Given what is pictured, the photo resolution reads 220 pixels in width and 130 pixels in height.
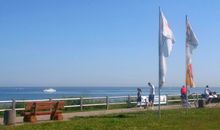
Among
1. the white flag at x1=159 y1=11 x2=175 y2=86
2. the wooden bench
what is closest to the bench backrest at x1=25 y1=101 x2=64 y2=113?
the wooden bench

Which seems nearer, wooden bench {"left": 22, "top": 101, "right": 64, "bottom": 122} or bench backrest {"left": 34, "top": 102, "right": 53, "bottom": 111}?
wooden bench {"left": 22, "top": 101, "right": 64, "bottom": 122}

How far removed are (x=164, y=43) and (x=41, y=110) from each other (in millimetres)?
6673

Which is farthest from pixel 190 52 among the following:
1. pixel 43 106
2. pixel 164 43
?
pixel 43 106

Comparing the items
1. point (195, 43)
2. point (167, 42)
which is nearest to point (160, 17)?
point (167, 42)

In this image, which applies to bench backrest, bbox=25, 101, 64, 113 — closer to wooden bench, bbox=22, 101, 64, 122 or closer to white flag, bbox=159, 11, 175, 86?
wooden bench, bbox=22, 101, 64, 122

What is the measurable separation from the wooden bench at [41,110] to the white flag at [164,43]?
16.6 feet

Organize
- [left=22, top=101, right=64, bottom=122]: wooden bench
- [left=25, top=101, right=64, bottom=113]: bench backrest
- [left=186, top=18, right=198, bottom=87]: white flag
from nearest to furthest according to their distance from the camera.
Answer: [left=22, top=101, right=64, bottom=122]: wooden bench
[left=25, top=101, right=64, bottom=113]: bench backrest
[left=186, top=18, right=198, bottom=87]: white flag

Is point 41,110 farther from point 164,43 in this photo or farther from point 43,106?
point 164,43

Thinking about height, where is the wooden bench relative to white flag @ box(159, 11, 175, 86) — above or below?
below

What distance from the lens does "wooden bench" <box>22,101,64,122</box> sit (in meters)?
23.7

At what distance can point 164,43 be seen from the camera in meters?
25.8

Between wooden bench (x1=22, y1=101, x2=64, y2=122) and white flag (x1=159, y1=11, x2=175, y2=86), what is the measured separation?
16.6ft

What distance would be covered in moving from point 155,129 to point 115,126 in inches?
65.5

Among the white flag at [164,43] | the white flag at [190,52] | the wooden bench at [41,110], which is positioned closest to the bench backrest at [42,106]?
the wooden bench at [41,110]
